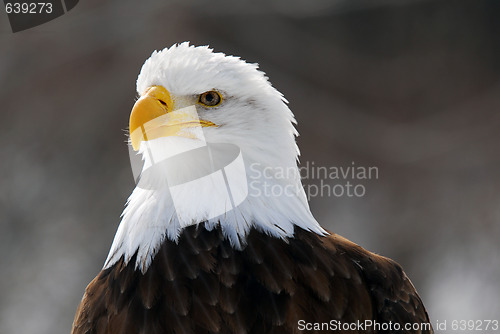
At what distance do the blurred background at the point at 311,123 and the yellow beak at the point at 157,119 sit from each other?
8.95 ft

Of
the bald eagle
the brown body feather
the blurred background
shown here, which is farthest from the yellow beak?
the blurred background

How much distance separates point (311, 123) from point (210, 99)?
298 centimetres

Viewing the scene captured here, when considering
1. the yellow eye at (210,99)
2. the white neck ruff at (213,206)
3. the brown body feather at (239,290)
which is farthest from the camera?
the yellow eye at (210,99)

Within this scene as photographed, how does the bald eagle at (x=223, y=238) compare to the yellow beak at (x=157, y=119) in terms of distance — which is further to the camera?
the yellow beak at (x=157, y=119)

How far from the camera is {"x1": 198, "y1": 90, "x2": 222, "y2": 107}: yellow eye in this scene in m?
1.80

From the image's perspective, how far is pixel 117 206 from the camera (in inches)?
178

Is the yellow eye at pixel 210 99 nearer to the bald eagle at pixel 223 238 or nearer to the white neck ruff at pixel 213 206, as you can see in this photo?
the bald eagle at pixel 223 238

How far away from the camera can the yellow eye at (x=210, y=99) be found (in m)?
1.80

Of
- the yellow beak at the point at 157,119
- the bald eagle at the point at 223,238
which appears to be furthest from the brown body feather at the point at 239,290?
the yellow beak at the point at 157,119

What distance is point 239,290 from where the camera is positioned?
5.14 feet

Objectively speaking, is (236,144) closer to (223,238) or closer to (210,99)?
(210,99)

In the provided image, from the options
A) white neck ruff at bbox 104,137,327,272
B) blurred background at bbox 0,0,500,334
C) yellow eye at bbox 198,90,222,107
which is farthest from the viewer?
blurred background at bbox 0,0,500,334

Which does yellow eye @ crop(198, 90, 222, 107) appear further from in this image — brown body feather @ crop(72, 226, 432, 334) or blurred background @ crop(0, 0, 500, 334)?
blurred background @ crop(0, 0, 500, 334)

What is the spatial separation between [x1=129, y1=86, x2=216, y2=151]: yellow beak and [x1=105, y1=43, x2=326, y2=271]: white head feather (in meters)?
0.03
